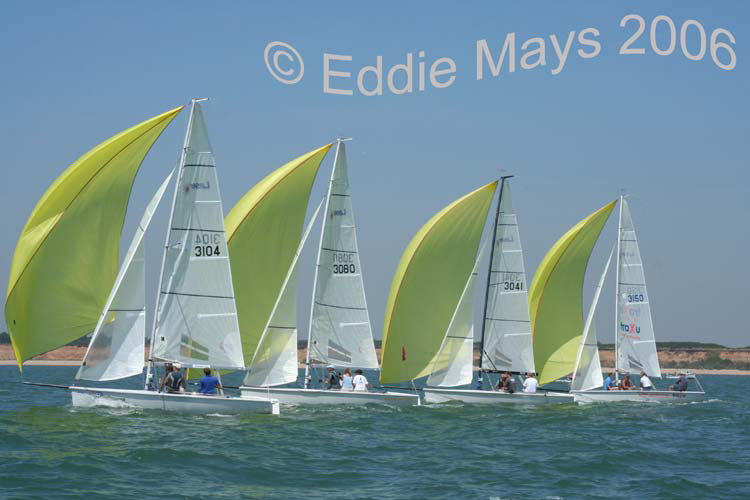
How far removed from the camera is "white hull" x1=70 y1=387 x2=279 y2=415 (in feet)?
82.5

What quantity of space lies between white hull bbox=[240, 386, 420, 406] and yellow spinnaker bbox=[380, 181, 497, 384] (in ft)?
5.77

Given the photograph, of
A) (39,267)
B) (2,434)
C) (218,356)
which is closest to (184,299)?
(218,356)

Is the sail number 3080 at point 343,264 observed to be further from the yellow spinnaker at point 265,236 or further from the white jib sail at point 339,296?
the yellow spinnaker at point 265,236

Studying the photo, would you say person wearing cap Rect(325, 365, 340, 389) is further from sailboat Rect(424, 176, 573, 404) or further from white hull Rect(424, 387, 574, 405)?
sailboat Rect(424, 176, 573, 404)

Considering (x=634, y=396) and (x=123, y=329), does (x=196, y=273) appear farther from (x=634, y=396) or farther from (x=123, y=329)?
(x=634, y=396)

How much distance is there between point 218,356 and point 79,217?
486 cm

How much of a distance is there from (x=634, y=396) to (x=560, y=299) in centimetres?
412

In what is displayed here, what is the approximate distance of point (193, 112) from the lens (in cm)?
2702

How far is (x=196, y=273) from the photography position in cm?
2681

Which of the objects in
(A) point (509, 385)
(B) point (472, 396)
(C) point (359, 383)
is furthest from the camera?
(A) point (509, 385)

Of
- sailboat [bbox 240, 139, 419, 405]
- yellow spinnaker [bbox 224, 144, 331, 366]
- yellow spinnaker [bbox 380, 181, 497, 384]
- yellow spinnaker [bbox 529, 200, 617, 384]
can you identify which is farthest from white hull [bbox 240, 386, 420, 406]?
yellow spinnaker [bbox 529, 200, 617, 384]

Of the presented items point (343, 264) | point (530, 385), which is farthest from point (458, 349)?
point (343, 264)

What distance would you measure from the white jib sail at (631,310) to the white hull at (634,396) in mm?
1150

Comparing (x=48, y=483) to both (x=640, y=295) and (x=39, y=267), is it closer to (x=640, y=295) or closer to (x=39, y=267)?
(x=39, y=267)
